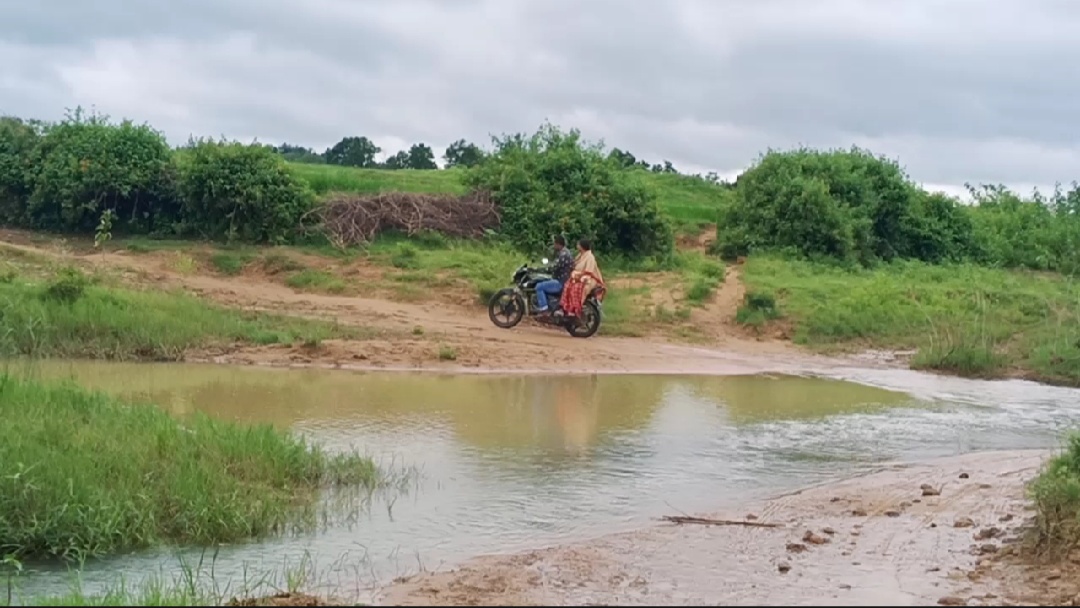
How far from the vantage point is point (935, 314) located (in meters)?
22.0

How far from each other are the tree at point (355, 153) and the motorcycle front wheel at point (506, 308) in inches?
1076

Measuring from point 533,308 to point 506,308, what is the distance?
0.52 m

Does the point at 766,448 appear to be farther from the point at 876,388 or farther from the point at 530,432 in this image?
the point at 876,388

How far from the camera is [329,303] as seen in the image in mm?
20484

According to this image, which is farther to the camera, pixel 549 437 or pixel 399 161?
pixel 399 161

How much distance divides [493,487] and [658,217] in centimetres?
1812

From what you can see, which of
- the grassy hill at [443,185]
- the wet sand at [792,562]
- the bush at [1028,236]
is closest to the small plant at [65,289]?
the grassy hill at [443,185]

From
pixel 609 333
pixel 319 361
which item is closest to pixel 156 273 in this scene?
pixel 319 361

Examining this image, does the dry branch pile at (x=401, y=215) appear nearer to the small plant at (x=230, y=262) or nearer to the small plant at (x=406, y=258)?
the small plant at (x=406, y=258)

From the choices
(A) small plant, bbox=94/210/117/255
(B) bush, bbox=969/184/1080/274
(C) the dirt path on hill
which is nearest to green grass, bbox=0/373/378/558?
(C) the dirt path on hill

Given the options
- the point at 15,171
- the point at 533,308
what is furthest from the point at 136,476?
the point at 15,171

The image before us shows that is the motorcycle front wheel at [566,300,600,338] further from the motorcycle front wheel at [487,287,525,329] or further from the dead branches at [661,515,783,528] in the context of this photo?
the dead branches at [661,515,783,528]

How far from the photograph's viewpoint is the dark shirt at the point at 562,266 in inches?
752

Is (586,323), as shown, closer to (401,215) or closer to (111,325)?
(401,215)
